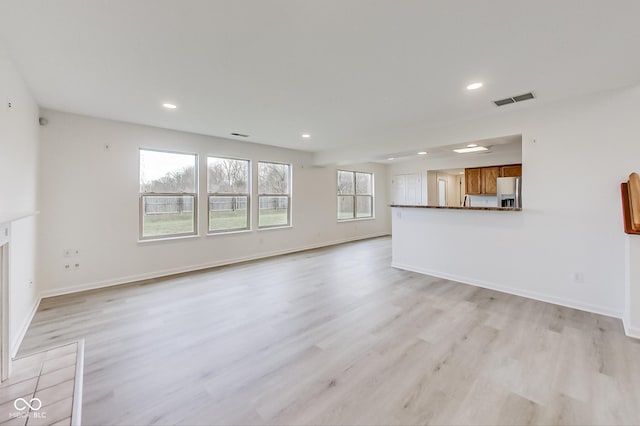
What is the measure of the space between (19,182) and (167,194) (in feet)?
7.04

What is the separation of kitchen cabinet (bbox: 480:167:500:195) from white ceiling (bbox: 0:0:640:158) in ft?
11.2

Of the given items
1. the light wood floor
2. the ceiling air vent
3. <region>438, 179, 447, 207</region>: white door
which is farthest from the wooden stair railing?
<region>438, 179, 447, 207</region>: white door

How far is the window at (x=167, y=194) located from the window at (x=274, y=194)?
1469mm

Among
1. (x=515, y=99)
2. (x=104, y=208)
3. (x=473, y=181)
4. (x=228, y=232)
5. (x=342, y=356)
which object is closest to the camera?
(x=342, y=356)

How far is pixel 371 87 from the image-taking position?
302cm

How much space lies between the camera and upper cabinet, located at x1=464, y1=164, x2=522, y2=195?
6.36m

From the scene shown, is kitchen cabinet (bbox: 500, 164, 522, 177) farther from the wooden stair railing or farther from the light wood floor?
the light wood floor

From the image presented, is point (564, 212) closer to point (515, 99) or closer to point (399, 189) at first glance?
point (515, 99)

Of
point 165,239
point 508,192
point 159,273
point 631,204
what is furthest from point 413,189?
point 159,273

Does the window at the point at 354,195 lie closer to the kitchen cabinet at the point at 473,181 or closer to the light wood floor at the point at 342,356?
the kitchen cabinet at the point at 473,181

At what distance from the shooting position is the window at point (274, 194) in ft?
20.5

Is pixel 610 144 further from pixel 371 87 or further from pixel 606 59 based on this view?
pixel 371 87

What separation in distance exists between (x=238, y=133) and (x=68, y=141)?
2409 mm

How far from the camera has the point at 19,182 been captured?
2703mm
